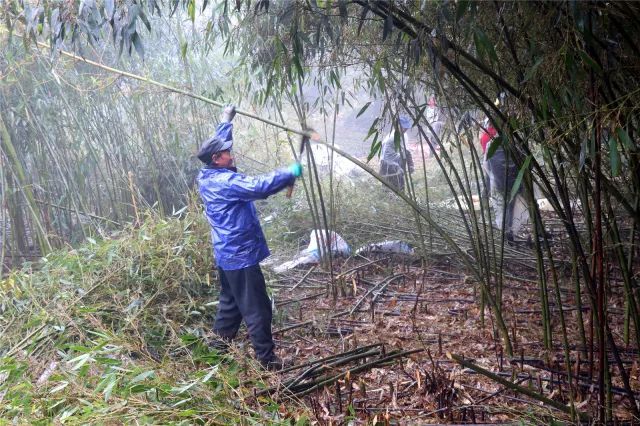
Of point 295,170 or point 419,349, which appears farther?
point 295,170

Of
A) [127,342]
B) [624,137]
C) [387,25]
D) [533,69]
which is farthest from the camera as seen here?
[127,342]

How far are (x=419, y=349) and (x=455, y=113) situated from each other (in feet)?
4.70

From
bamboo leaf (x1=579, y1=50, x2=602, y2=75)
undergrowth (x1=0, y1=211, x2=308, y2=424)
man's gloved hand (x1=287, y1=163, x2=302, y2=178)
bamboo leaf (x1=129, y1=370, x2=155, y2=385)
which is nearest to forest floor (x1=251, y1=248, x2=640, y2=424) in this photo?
undergrowth (x1=0, y1=211, x2=308, y2=424)

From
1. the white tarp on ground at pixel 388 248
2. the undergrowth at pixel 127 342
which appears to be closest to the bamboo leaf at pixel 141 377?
the undergrowth at pixel 127 342

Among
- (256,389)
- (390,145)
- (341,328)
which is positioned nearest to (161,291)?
(341,328)

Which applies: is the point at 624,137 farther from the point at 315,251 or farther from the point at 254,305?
the point at 315,251

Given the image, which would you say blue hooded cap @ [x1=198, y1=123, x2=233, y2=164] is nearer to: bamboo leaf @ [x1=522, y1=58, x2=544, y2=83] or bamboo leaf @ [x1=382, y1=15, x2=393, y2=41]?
bamboo leaf @ [x1=382, y1=15, x2=393, y2=41]

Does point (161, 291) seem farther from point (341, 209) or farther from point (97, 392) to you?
point (341, 209)

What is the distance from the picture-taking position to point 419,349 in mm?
2863

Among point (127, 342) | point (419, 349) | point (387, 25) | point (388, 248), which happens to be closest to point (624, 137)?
point (387, 25)

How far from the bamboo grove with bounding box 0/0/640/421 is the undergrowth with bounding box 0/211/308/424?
1001 millimetres

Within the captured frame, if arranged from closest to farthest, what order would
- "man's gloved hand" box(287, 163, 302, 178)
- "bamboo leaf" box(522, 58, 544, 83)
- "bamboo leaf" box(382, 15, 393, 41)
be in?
"bamboo leaf" box(522, 58, 544, 83) < "bamboo leaf" box(382, 15, 393, 41) < "man's gloved hand" box(287, 163, 302, 178)

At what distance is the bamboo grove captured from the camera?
2053 millimetres

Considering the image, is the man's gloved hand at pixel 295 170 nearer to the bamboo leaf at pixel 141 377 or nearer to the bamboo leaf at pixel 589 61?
the bamboo leaf at pixel 141 377
